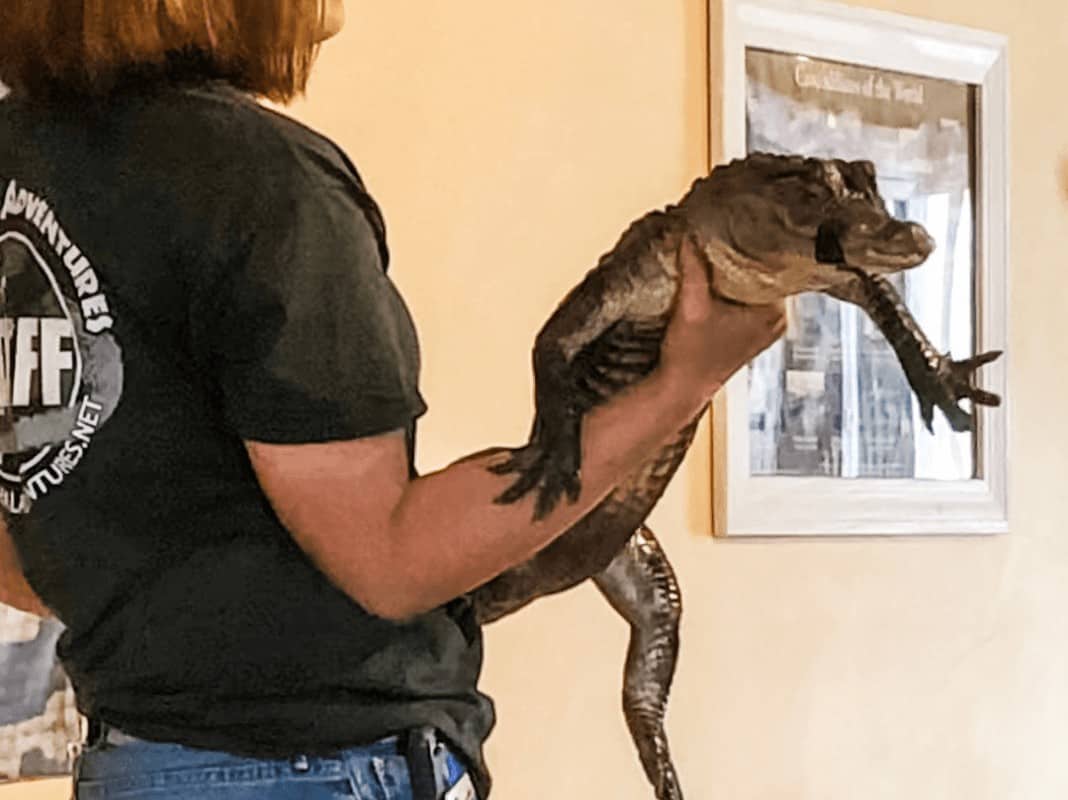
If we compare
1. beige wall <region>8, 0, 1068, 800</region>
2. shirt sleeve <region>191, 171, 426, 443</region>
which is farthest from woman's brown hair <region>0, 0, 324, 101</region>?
beige wall <region>8, 0, 1068, 800</region>

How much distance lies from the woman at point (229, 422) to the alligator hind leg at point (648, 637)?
43 cm

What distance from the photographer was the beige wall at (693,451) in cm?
190

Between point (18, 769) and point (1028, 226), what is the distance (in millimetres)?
1641

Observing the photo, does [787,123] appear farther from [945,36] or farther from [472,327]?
[472,327]

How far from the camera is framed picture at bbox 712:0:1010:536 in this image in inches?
85.6

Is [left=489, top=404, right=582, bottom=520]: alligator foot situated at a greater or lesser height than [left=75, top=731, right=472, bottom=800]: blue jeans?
greater

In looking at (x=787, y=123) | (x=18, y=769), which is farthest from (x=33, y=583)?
(x=787, y=123)

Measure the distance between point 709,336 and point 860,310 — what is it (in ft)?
4.24

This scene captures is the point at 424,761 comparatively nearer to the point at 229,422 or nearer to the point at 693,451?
the point at 229,422

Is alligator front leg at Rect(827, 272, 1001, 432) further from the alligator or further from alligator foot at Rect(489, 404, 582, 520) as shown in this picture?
alligator foot at Rect(489, 404, 582, 520)

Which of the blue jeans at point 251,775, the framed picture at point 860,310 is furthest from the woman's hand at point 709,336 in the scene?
the framed picture at point 860,310

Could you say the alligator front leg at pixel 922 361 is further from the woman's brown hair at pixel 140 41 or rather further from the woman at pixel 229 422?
the woman's brown hair at pixel 140 41

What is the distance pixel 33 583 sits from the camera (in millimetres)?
995

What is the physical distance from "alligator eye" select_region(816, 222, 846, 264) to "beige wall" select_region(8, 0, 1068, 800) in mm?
990
